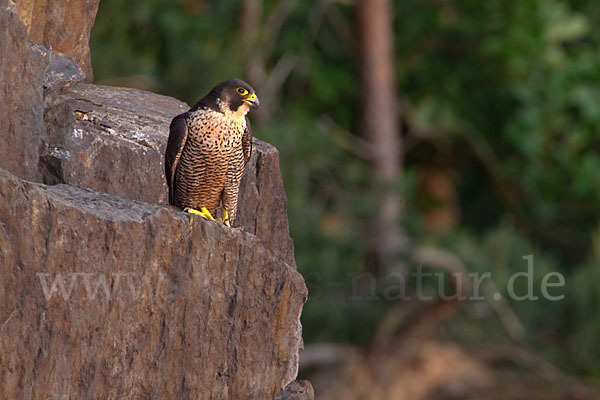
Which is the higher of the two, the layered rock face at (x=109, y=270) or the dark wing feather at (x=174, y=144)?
the dark wing feather at (x=174, y=144)

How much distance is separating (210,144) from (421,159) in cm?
1123

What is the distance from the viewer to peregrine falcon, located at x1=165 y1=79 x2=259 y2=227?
359cm

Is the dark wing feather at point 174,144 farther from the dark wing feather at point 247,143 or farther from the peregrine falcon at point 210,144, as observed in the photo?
the dark wing feather at point 247,143

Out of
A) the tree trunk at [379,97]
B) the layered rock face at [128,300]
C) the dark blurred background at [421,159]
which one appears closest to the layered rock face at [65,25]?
the layered rock face at [128,300]

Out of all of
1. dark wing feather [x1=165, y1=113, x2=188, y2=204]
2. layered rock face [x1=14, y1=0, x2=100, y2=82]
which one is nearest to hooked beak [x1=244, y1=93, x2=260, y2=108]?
dark wing feather [x1=165, y1=113, x2=188, y2=204]

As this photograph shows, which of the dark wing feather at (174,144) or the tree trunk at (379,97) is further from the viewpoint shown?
the tree trunk at (379,97)

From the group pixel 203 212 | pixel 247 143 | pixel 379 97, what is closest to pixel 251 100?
pixel 247 143

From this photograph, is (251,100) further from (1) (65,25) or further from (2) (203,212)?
(1) (65,25)

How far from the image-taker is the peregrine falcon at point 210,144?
359cm

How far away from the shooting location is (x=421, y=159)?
47.9 feet

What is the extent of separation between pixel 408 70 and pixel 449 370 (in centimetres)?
606

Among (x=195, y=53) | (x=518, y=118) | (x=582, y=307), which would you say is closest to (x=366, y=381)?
(x=582, y=307)

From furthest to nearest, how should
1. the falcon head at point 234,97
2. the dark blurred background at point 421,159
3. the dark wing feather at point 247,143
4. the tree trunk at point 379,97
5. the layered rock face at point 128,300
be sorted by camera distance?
the tree trunk at point 379,97
the dark blurred background at point 421,159
the dark wing feather at point 247,143
the falcon head at point 234,97
the layered rock face at point 128,300

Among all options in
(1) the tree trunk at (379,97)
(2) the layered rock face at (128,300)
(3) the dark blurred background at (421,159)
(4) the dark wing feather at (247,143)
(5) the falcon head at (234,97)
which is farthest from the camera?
→ (1) the tree trunk at (379,97)
